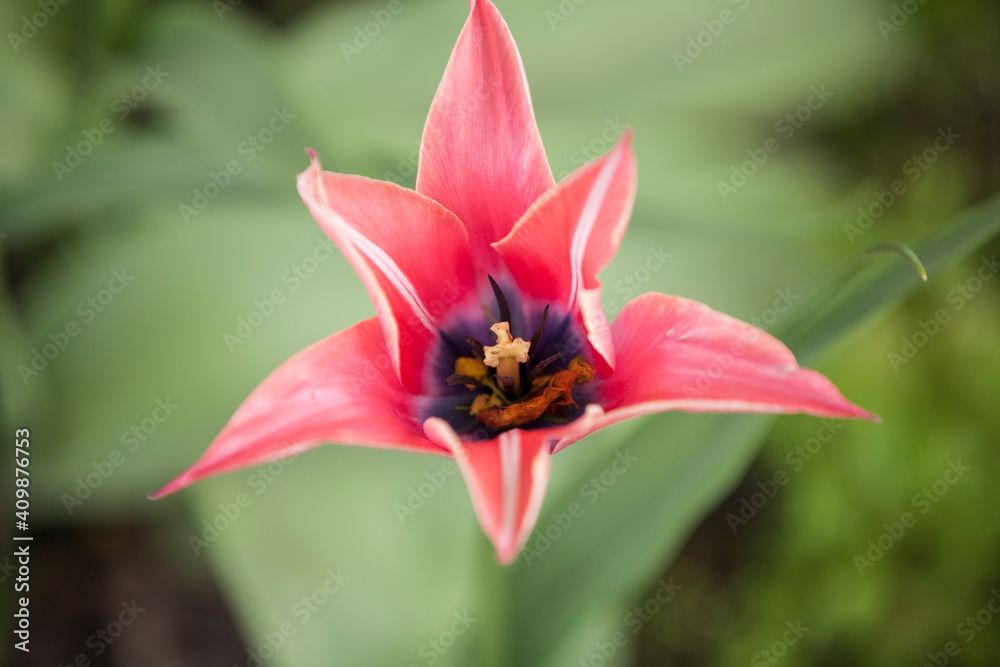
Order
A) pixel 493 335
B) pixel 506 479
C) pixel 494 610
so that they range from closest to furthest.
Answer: pixel 506 479
pixel 494 610
pixel 493 335

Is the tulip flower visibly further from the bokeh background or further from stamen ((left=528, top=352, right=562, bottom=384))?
the bokeh background

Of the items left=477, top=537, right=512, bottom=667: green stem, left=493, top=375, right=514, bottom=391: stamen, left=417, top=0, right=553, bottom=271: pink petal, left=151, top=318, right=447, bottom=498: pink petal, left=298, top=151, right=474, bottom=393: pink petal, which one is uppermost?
left=417, top=0, right=553, bottom=271: pink petal

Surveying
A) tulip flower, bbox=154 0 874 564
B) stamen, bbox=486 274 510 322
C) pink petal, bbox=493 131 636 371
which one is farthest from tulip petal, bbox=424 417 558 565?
stamen, bbox=486 274 510 322

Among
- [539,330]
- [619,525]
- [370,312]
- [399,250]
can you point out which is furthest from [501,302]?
[370,312]

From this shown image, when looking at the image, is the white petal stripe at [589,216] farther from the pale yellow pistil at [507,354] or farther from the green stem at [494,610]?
the green stem at [494,610]

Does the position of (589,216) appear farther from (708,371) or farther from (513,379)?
(513,379)

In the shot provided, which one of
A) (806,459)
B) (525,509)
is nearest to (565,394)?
(525,509)

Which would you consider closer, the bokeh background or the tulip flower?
the tulip flower

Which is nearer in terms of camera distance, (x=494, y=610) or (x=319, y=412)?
(x=319, y=412)
